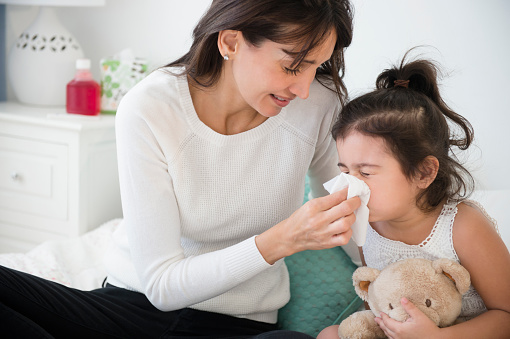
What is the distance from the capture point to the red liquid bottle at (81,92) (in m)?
2.31

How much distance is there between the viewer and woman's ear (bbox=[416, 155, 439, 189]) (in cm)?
122

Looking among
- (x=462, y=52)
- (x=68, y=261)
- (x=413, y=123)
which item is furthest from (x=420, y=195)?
(x=68, y=261)

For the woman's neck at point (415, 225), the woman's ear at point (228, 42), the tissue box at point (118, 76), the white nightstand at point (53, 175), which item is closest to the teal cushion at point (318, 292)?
the woman's neck at point (415, 225)

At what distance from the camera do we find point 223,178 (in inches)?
53.8

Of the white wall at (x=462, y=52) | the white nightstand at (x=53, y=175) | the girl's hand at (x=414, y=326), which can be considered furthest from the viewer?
the white nightstand at (x=53, y=175)

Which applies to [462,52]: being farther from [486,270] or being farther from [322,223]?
[322,223]

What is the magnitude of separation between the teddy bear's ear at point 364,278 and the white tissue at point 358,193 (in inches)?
2.8

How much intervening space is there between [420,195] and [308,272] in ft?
1.58

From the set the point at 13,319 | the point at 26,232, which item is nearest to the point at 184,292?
the point at 13,319

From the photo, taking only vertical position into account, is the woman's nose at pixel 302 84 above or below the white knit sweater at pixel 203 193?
above

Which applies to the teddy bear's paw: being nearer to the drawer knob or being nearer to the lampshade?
the drawer knob

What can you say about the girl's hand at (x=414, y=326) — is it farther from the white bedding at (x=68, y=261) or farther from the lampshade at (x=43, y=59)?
the lampshade at (x=43, y=59)

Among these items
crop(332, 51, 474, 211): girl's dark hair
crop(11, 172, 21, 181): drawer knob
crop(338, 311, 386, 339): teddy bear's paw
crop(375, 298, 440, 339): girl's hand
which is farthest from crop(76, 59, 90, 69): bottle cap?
crop(375, 298, 440, 339): girl's hand

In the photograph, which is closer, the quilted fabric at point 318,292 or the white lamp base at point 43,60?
the quilted fabric at point 318,292
